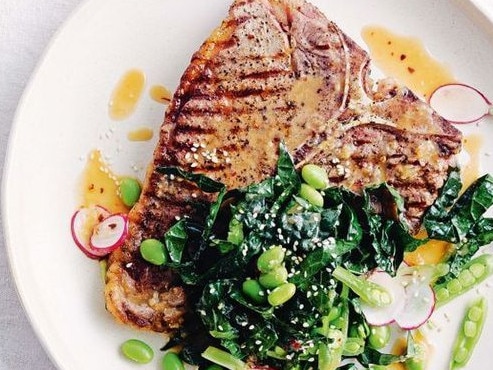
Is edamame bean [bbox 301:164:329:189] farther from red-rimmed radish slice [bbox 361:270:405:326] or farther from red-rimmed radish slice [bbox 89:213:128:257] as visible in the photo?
red-rimmed radish slice [bbox 89:213:128:257]

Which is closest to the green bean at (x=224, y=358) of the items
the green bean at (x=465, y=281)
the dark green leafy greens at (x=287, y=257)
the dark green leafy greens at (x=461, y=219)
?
the dark green leafy greens at (x=287, y=257)

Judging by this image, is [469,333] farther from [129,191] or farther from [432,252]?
[129,191]

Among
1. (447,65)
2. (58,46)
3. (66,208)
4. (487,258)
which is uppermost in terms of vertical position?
(447,65)

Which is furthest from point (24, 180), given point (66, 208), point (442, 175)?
point (442, 175)

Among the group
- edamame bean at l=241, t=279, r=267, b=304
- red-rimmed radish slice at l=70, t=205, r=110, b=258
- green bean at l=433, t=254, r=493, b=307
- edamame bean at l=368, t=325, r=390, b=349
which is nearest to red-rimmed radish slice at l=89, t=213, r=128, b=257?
red-rimmed radish slice at l=70, t=205, r=110, b=258

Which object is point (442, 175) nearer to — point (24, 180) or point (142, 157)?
point (142, 157)

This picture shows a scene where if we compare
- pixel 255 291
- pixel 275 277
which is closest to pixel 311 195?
pixel 275 277
